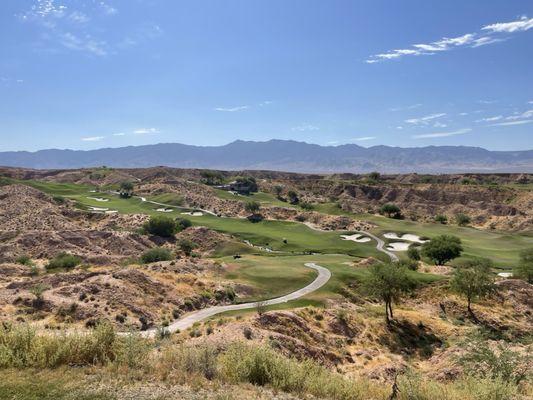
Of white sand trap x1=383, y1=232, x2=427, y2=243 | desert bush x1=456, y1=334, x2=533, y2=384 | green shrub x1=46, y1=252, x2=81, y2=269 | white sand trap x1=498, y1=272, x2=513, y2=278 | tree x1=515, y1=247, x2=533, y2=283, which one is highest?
desert bush x1=456, y1=334, x2=533, y2=384

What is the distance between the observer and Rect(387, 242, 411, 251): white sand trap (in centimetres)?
8488

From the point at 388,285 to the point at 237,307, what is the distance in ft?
51.6

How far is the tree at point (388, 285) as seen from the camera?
40844mm

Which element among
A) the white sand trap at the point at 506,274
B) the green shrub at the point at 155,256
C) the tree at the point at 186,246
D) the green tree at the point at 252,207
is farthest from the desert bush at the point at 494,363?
the green tree at the point at 252,207

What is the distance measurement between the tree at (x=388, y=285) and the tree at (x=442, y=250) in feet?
104

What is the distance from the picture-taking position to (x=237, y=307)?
39625mm

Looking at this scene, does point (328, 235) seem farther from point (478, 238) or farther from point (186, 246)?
point (478, 238)

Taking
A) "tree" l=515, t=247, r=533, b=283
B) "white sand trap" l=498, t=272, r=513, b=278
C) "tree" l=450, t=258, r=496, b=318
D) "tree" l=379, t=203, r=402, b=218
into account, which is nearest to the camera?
"tree" l=450, t=258, r=496, b=318

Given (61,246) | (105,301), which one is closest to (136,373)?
(105,301)

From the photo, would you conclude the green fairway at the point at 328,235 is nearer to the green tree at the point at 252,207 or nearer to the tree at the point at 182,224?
the tree at the point at 182,224

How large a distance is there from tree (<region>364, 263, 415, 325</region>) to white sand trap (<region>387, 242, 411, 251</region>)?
44.0 meters

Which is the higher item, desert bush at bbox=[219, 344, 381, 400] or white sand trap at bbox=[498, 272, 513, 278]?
desert bush at bbox=[219, 344, 381, 400]

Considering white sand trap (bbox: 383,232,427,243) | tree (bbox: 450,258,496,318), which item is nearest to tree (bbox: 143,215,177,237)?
white sand trap (bbox: 383,232,427,243)

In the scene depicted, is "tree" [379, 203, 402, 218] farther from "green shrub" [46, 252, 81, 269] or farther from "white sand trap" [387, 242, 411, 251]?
"green shrub" [46, 252, 81, 269]
